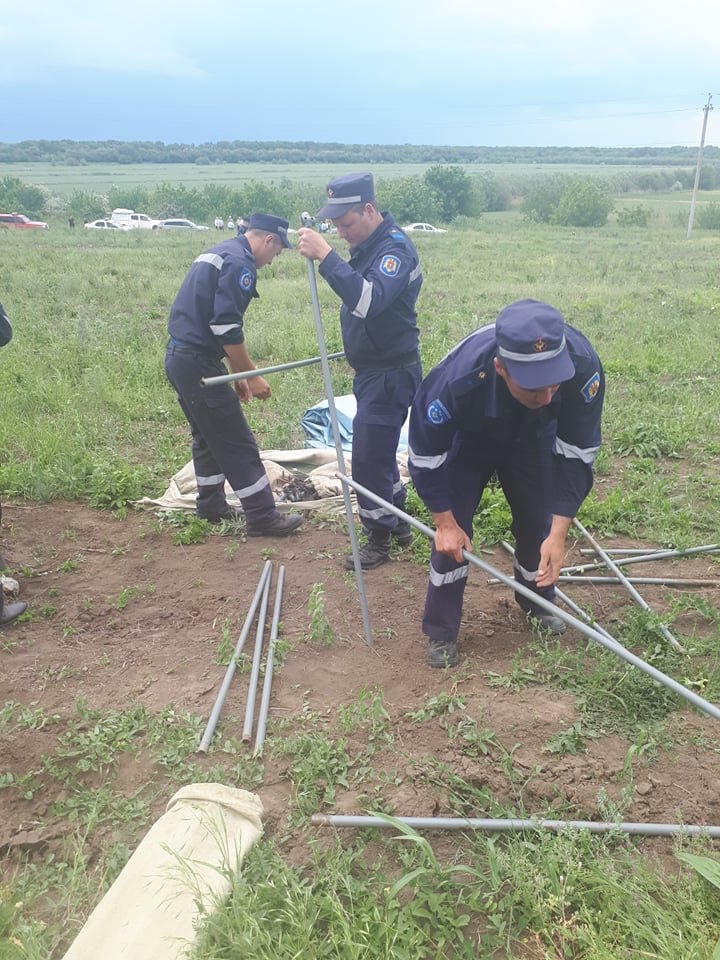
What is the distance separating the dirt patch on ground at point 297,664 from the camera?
273cm

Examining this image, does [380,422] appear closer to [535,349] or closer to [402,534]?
[402,534]

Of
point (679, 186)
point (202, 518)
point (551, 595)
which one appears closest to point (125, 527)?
point (202, 518)

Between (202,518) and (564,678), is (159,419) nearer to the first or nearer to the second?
(202,518)

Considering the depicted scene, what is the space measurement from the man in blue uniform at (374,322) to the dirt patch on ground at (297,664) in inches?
21.9

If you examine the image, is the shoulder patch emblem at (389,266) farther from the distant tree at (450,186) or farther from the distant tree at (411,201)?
the distant tree at (450,186)

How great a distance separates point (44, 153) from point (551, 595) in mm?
107494

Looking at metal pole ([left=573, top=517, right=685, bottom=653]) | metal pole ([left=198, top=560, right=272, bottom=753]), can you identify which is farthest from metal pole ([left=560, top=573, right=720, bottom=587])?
metal pole ([left=198, top=560, right=272, bottom=753])

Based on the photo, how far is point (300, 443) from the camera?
253 inches

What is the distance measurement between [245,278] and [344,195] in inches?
34.3

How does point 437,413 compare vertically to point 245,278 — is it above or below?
below

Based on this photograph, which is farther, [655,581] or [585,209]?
[585,209]

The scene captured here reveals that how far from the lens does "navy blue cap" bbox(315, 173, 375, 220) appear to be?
13.0 ft

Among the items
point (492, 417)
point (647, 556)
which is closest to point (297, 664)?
point (492, 417)

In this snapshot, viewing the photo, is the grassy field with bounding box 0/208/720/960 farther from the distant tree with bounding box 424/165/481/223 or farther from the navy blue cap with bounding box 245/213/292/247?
the distant tree with bounding box 424/165/481/223
